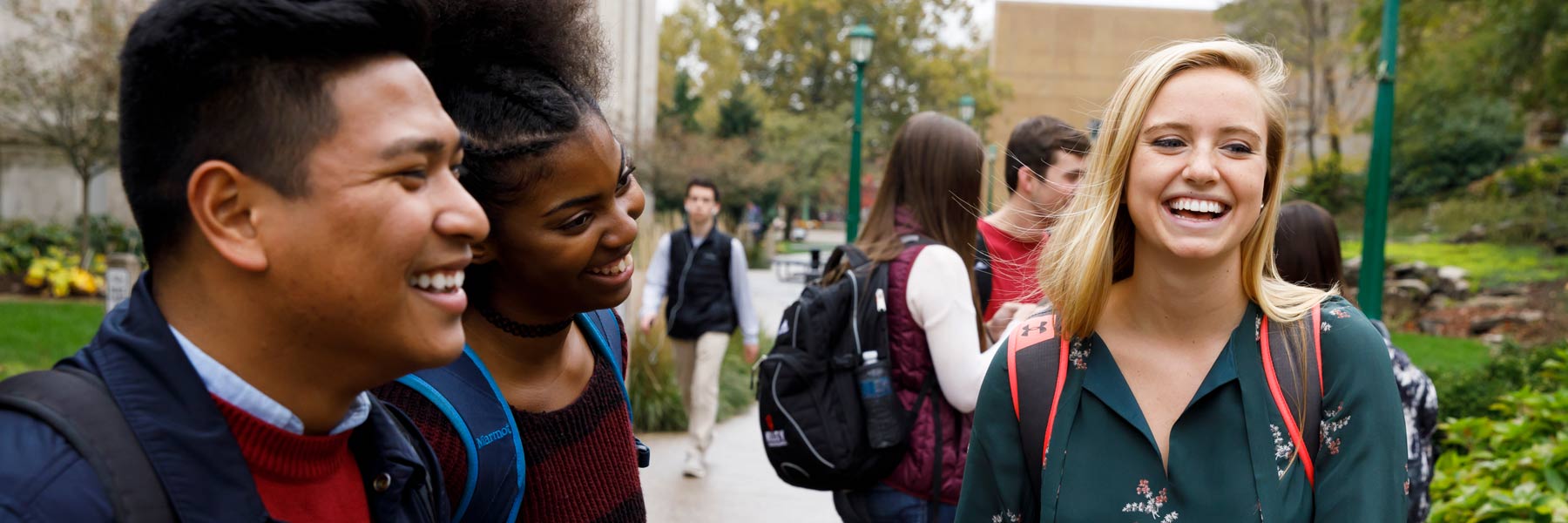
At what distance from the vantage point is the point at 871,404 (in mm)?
3455

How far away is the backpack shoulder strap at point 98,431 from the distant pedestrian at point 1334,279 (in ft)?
10.7

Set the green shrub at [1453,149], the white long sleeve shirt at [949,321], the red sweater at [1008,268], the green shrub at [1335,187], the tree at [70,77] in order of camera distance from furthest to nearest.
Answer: the green shrub at [1335,187], the green shrub at [1453,149], the tree at [70,77], the red sweater at [1008,268], the white long sleeve shirt at [949,321]

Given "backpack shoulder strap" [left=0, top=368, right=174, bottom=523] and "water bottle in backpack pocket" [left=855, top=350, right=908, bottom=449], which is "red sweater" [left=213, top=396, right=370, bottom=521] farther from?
"water bottle in backpack pocket" [left=855, top=350, right=908, bottom=449]

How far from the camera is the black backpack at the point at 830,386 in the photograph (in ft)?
11.4

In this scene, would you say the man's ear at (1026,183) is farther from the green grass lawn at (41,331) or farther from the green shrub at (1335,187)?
the green shrub at (1335,187)

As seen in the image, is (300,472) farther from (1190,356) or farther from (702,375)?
(702,375)

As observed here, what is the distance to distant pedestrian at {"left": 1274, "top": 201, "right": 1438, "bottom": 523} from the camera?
364cm

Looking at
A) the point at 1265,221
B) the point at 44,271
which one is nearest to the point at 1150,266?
the point at 1265,221

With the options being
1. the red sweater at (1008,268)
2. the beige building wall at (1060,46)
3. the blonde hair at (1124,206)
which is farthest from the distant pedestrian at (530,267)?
→ the beige building wall at (1060,46)

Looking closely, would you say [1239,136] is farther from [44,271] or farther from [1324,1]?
[1324,1]

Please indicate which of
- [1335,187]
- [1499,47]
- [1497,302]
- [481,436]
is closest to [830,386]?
[481,436]

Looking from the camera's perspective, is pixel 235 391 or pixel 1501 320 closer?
pixel 235 391

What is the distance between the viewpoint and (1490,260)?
58.3 feet

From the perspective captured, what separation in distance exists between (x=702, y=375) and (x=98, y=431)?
670 centimetres
